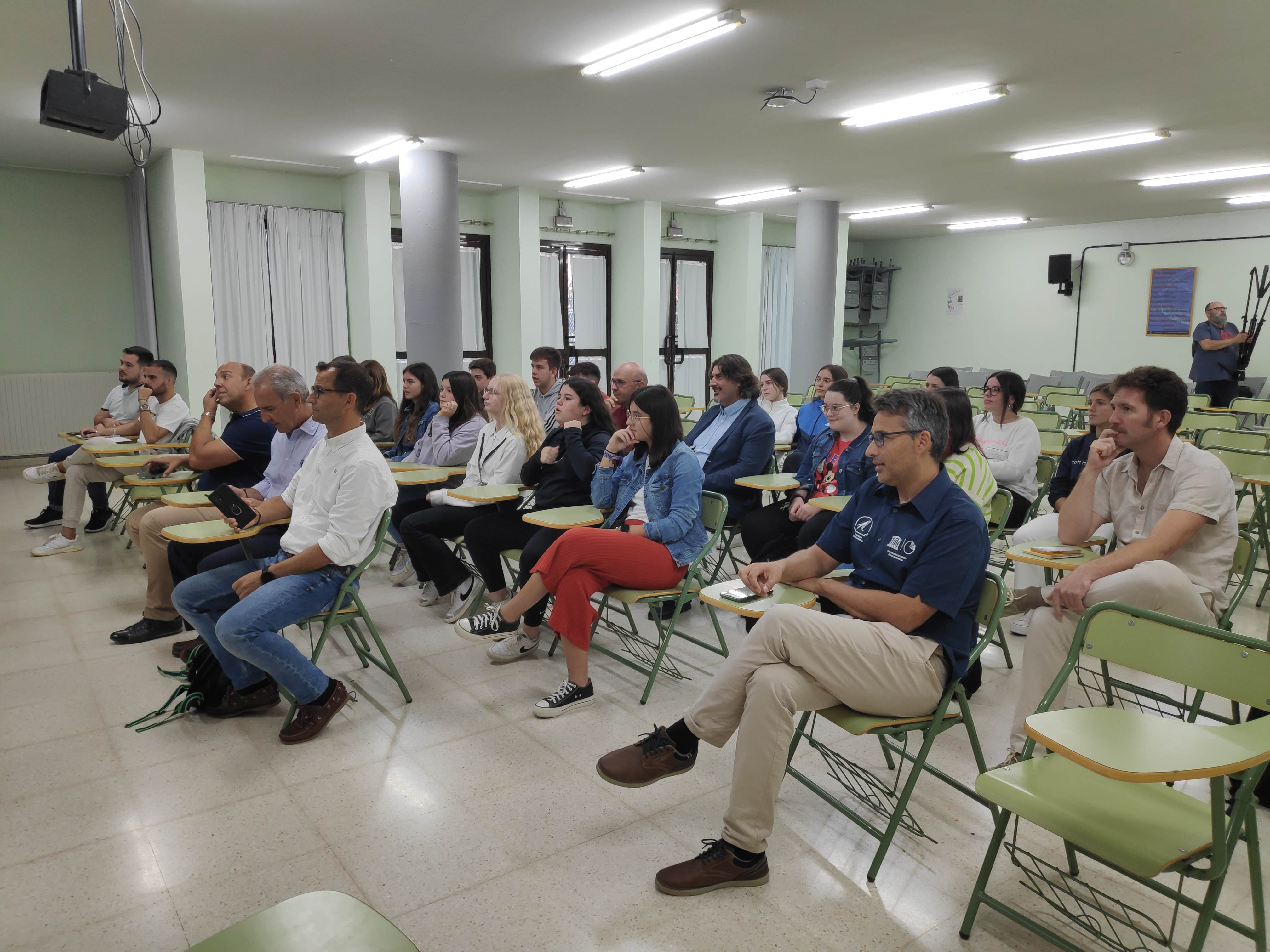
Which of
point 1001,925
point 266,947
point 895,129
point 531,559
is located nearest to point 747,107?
point 895,129

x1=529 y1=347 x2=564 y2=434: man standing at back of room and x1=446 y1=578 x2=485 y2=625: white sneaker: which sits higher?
x1=529 y1=347 x2=564 y2=434: man standing at back of room

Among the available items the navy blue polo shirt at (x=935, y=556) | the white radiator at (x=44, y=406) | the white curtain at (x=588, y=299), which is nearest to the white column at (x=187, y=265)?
the white radiator at (x=44, y=406)

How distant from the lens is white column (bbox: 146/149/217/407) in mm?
7727

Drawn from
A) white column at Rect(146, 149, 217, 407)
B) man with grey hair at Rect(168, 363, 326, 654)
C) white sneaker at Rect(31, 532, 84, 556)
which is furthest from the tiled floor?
white column at Rect(146, 149, 217, 407)

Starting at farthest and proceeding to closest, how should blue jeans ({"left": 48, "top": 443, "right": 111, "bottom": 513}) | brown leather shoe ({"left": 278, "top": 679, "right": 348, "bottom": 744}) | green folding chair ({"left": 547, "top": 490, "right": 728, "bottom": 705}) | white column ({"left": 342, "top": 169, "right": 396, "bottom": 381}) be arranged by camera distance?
white column ({"left": 342, "top": 169, "right": 396, "bottom": 381}) < blue jeans ({"left": 48, "top": 443, "right": 111, "bottom": 513}) < green folding chair ({"left": 547, "top": 490, "right": 728, "bottom": 705}) < brown leather shoe ({"left": 278, "top": 679, "right": 348, "bottom": 744})

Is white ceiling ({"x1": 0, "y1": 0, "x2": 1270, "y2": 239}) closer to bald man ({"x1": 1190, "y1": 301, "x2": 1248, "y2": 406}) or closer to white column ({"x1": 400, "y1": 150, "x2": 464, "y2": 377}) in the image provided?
white column ({"x1": 400, "y1": 150, "x2": 464, "y2": 377})

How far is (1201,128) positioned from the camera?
6691mm

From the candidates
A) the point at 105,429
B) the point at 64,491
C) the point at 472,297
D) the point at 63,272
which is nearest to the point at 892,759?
the point at 105,429

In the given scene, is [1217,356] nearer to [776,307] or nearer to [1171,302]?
[1171,302]

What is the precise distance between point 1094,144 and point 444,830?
7685 millimetres

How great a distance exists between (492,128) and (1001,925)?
658 centimetres

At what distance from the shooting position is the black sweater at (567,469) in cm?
396

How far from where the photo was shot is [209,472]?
4141mm

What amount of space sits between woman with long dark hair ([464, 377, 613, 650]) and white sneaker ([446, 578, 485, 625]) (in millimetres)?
192
